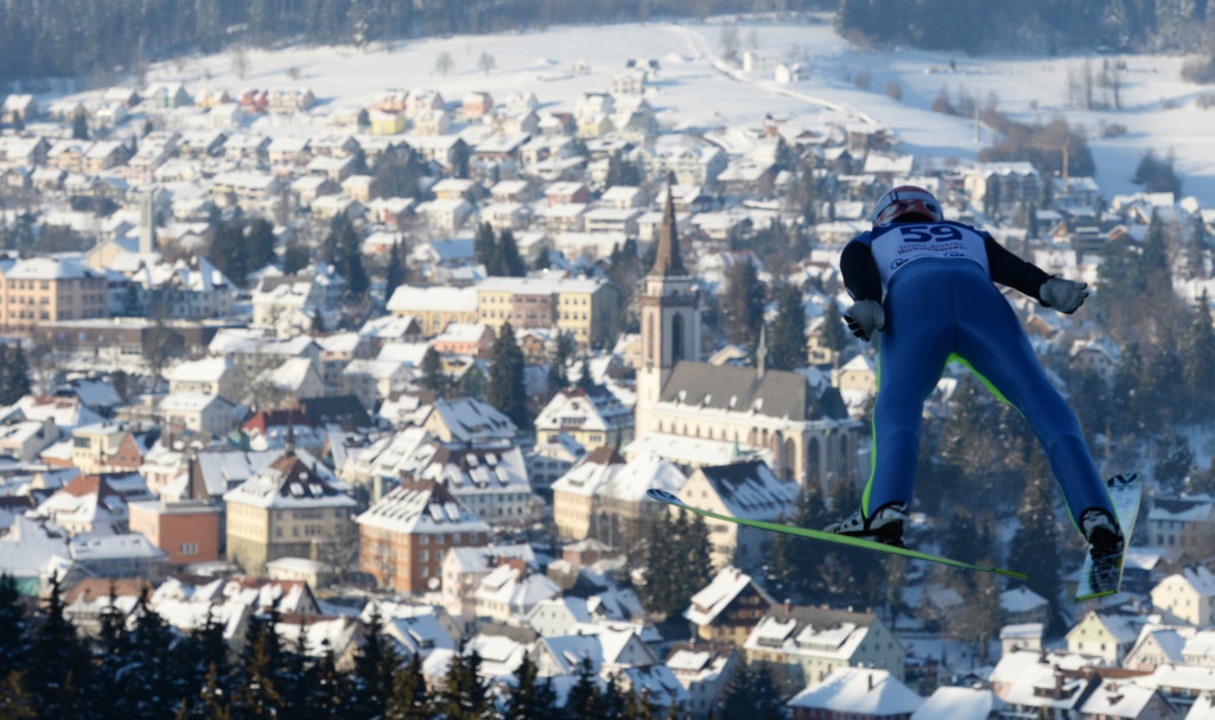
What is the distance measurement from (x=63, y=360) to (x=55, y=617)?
3663 centimetres

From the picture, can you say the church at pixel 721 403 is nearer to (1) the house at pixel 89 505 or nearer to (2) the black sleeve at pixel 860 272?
(1) the house at pixel 89 505

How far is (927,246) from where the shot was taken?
463cm

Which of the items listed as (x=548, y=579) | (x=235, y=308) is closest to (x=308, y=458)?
(x=548, y=579)

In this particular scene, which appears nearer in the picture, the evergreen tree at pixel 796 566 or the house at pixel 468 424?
the evergreen tree at pixel 796 566

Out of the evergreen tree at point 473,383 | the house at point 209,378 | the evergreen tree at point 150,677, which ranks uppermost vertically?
the evergreen tree at point 150,677

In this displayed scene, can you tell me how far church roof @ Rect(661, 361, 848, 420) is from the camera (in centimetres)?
4578

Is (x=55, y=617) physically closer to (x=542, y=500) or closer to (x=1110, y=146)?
(x=542, y=500)

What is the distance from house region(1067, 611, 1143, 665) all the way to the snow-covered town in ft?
0.17

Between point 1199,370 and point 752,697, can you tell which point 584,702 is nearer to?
point 752,697

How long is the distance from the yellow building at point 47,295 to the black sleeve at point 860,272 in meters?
56.3

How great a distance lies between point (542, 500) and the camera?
44.5 meters

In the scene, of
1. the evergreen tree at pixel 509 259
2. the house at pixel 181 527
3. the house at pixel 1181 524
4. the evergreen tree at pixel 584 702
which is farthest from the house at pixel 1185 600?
the evergreen tree at pixel 509 259

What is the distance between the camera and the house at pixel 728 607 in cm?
3556

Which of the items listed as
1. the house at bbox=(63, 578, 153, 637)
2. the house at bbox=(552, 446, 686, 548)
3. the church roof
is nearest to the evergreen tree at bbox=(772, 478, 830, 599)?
the house at bbox=(552, 446, 686, 548)
